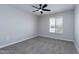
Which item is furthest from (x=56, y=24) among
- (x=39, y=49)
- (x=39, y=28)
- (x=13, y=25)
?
(x=13, y=25)

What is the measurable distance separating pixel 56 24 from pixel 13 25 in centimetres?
344

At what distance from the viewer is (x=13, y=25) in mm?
3943

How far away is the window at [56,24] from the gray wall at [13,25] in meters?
1.82

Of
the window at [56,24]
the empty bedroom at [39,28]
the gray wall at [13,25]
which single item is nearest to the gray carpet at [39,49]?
the empty bedroom at [39,28]

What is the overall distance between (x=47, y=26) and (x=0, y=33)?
3.91m

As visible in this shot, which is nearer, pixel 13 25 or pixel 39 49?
pixel 39 49

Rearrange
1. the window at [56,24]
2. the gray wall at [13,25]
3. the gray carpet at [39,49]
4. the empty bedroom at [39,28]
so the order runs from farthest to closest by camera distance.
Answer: the window at [56,24], the gray wall at [13,25], the empty bedroom at [39,28], the gray carpet at [39,49]

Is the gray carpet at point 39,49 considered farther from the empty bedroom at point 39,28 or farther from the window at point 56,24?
the window at point 56,24

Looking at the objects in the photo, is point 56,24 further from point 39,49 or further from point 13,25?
point 13,25

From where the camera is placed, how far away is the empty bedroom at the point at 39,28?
315 centimetres

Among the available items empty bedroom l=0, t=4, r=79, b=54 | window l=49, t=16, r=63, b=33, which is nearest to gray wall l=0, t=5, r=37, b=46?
empty bedroom l=0, t=4, r=79, b=54

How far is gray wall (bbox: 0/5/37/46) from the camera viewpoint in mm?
3414

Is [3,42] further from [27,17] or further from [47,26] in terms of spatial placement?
[47,26]

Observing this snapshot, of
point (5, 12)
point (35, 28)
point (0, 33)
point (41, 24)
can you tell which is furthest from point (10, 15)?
point (41, 24)
